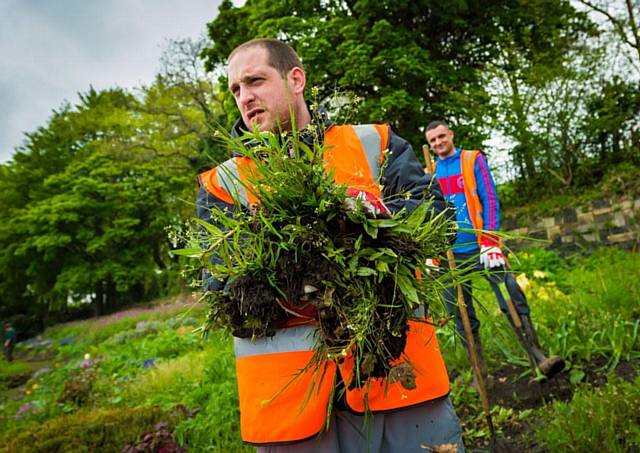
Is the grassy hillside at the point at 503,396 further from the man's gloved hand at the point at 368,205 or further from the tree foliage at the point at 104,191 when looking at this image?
the tree foliage at the point at 104,191

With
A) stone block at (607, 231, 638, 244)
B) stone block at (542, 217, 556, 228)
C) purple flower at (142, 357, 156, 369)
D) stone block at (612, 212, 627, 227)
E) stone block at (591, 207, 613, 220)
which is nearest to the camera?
purple flower at (142, 357, 156, 369)

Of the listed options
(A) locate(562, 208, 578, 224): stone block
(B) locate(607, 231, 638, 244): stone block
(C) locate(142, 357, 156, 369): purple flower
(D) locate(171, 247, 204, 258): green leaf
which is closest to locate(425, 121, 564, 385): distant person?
(D) locate(171, 247, 204, 258): green leaf

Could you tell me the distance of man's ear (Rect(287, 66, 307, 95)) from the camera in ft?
5.34

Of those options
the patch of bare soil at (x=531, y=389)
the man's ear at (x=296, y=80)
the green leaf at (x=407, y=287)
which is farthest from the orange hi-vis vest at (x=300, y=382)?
the patch of bare soil at (x=531, y=389)

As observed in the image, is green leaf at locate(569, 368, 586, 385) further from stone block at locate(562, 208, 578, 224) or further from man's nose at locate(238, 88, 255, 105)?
stone block at locate(562, 208, 578, 224)

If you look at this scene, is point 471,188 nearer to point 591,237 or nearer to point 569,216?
point 591,237

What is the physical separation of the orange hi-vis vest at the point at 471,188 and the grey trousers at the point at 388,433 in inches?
105

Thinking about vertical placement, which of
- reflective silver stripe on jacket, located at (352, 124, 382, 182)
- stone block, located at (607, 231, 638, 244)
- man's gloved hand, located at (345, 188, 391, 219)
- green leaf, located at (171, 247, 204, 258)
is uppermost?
reflective silver stripe on jacket, located at (352, 124, 382, 182)

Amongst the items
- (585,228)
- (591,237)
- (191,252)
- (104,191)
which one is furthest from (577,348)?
(104,191)

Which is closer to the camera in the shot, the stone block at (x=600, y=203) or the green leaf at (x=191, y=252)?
the green leaf at (x=191, y=252)

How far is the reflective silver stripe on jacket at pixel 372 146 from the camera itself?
1527 millimetres

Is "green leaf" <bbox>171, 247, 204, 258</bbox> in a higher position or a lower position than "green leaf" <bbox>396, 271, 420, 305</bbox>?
higher

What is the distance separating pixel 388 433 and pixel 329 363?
13.5 inches

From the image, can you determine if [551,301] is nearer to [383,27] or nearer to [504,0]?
[383,27]
